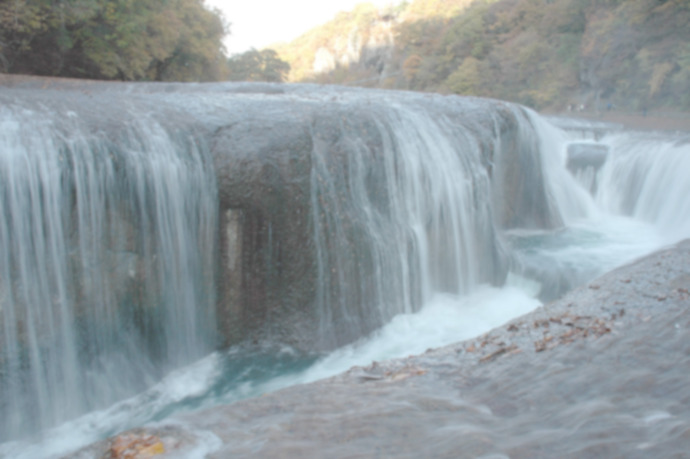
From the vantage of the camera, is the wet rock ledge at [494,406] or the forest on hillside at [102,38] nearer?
the wet rock ledge at [494,406]

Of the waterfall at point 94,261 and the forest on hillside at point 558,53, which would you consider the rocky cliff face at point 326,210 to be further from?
the forest on hillside at point 558,53

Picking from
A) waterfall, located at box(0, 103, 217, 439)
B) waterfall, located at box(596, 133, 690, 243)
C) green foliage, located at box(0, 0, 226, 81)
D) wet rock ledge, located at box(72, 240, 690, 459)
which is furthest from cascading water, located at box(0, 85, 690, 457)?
green foliage, located at box(0, 0, 226, 81)

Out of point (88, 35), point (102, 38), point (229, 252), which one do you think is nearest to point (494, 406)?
point (229, 252)

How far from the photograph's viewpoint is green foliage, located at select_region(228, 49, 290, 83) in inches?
1442

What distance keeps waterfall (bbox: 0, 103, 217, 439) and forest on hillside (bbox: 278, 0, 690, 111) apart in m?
20.6

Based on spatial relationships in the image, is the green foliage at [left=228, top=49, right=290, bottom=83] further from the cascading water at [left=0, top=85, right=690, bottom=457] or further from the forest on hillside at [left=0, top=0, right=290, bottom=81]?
the cascading water at [left=0, top=85, right=690, bottom=457]

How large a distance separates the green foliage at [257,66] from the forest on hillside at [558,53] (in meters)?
11.0

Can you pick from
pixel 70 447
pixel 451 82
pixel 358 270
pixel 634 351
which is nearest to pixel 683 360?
pixel 634 351

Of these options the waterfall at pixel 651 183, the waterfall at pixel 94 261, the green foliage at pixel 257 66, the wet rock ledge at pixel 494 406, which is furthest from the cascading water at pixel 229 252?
the green foliage at pixel 257 66

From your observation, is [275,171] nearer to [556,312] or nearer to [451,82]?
[556,312]

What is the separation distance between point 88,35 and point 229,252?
32.6 feet

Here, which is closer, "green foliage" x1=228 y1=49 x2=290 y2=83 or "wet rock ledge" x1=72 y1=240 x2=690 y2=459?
"wet rock ledge" x1=72 y1=240 x2=690 y2=459

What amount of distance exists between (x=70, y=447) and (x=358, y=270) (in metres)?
3.52

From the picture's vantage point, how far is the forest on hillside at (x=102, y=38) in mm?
11406
